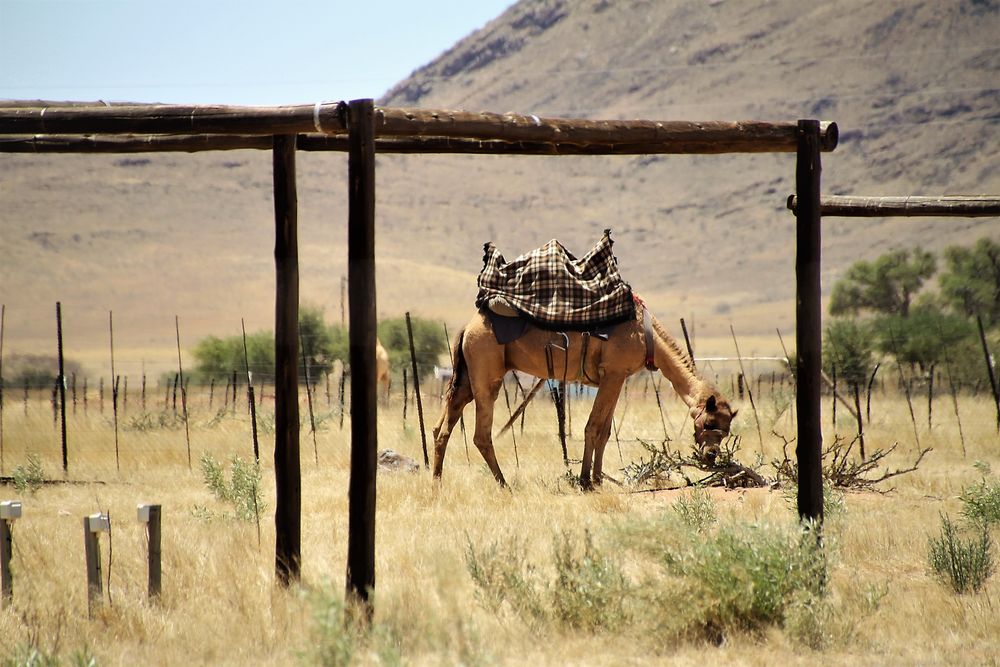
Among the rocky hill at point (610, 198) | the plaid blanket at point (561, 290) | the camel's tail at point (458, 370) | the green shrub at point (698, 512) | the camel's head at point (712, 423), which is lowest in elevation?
the green shrub at point (698, 512)

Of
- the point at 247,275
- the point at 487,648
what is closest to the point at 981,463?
the point at 487,648

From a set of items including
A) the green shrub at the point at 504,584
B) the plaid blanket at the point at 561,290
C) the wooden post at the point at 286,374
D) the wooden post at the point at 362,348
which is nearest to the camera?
the wooden post at the point at 362,348

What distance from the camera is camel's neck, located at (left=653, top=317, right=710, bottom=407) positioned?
12195 mm

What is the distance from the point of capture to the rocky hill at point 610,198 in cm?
6875

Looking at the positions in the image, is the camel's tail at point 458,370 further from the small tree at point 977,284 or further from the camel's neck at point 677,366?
the small tree at point 977,284

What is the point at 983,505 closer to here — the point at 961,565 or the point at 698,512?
the point at 961,565

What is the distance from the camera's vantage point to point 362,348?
6453mm

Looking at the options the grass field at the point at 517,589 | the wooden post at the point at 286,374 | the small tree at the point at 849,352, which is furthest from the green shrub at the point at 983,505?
the small tree at the point at 849,352

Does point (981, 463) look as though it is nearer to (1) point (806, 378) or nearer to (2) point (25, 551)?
(1) point (806, 378)

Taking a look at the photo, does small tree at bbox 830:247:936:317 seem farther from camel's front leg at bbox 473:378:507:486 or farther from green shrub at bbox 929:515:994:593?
green shrub at bbox 929:515:994:593

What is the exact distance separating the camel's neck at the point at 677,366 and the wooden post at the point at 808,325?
4528mm

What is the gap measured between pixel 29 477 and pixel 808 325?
924 cm

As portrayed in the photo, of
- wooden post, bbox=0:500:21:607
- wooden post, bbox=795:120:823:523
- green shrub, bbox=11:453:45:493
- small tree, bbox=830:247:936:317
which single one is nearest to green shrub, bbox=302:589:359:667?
wooden post, bbox=0:500:21:607

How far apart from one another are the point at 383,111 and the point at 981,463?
8.26 metres
